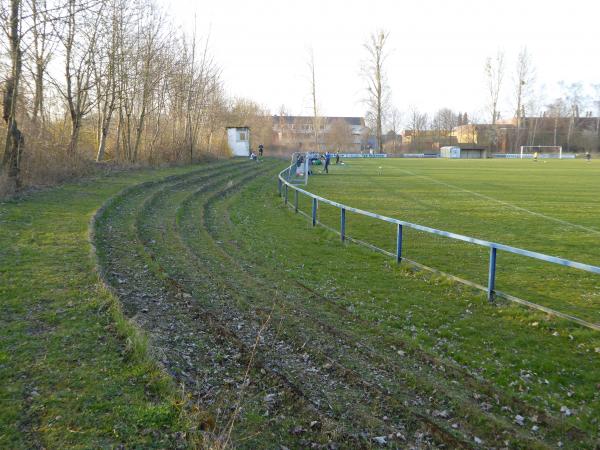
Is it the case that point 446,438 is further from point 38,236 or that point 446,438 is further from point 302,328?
point 38,236

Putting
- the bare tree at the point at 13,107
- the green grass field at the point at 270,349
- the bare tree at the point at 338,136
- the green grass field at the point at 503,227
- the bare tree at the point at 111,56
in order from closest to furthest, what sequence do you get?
the green grass field at the point at 270,349 → the green grass field at the point at 503,227 → the bare tree at the point at 13,107 → the bare tree at the point at 111,56 → the bare tree at the point at 338,136

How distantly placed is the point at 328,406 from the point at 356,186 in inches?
965

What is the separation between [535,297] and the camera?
28.0 feet

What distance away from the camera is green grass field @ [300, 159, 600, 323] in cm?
930

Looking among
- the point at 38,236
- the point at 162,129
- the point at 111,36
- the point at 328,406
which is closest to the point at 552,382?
the point at 328,406

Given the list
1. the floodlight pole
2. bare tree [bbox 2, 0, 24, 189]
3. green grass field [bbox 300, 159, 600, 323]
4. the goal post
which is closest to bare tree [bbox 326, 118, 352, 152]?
the goal post

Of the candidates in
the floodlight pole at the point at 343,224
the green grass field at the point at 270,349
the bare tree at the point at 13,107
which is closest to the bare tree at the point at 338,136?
the bare tree at the point at 13,107

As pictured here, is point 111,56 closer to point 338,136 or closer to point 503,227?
point 503,227

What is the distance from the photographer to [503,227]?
1519 centimetres

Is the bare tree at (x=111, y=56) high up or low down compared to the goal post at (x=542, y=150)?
up

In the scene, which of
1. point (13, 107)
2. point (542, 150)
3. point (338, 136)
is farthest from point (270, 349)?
point (542, 150)

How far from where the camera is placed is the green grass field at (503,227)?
9.30 m

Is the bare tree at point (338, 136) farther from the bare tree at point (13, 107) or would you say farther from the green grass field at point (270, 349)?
the green grass field at point (270, 349)

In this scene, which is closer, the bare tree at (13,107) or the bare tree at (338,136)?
the bare tree at (13,107)
